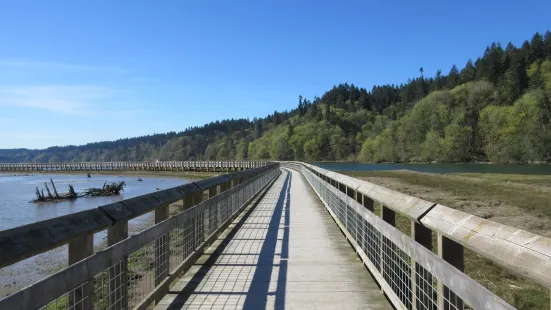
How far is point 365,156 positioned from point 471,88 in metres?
36.7

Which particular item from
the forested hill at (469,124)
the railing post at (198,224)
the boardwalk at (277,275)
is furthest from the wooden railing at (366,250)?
the forested hill at (469,124)

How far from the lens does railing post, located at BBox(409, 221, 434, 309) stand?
3256mm

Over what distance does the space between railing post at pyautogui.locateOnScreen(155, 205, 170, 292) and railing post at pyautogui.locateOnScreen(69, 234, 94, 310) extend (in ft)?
4.93

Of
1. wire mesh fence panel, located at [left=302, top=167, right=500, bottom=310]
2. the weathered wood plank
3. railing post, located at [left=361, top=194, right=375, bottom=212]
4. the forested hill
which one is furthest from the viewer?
the forested hill

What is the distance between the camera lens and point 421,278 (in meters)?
3.41

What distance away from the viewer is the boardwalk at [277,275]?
439cm

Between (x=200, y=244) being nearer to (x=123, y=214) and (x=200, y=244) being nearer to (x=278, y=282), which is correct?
(x=278, y=282)

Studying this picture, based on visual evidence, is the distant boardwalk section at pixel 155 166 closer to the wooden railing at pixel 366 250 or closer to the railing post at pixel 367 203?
the railing post at pixel 367 203

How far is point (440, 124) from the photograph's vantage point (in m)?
104

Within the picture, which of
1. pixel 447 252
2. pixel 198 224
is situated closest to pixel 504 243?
pixel 447 252

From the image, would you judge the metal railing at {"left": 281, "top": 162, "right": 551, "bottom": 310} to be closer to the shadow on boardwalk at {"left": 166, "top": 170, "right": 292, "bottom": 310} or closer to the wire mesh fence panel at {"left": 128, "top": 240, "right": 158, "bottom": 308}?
the shadow on boardwalk at {"left": 166, "top": 170, "right": 292, "bottom": 310}

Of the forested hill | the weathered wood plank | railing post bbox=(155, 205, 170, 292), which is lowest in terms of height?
railing post bbox=(155, 205, 170, 292)

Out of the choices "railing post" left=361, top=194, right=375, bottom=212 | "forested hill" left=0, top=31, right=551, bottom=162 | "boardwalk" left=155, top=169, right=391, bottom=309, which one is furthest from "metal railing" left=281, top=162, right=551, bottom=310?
"forested hill" left=0, top=31, right=551, bottom=162

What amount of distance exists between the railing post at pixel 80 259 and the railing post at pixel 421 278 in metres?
2.42
